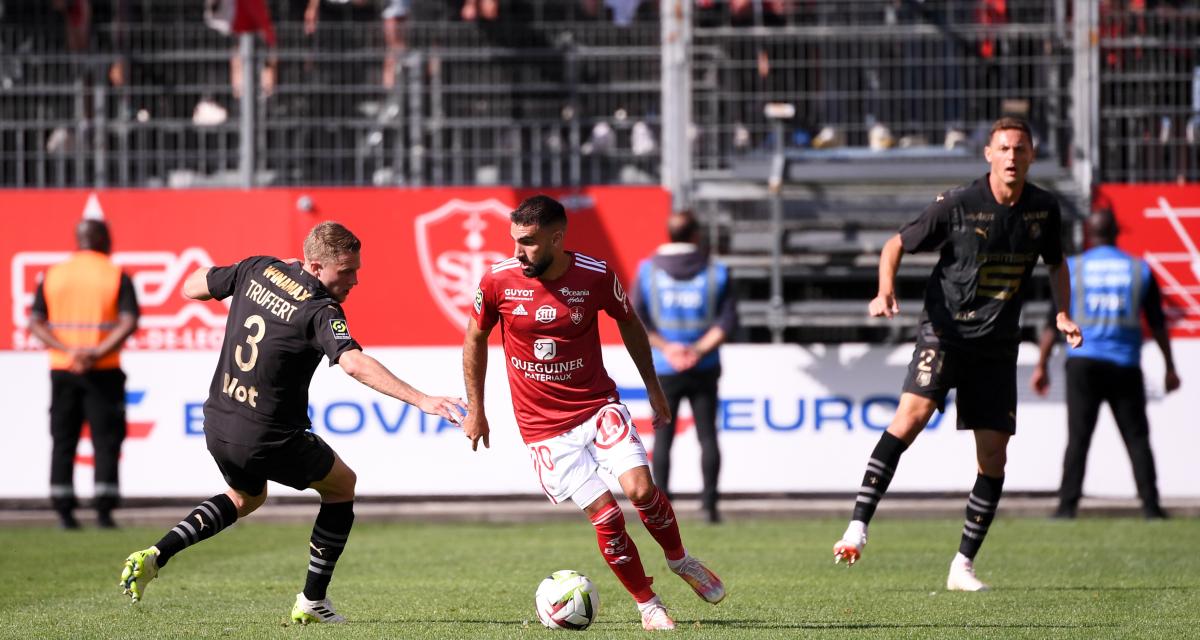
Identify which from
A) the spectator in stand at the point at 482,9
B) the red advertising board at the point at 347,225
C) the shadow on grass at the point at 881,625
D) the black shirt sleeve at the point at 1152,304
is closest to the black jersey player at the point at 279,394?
the shadow on grass at the point at 881,625

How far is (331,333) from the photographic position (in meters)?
7.04

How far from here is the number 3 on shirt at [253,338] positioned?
24.0 ft

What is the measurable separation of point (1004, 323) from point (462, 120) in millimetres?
9190

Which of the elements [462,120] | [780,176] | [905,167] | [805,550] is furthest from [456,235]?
[805,550]

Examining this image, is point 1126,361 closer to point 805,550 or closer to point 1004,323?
point 805,550

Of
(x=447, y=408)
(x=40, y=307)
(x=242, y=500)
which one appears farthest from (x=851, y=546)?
(x=40, y=307)

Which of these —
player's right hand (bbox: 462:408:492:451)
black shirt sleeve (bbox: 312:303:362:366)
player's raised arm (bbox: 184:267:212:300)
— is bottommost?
player's right hand (bbox: 462:408:492:451)

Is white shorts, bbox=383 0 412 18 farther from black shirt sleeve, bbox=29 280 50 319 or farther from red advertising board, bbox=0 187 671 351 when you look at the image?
black shirt sleeve, bbox=29 280 50 319

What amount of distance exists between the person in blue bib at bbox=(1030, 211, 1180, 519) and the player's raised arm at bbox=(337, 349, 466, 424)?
7.06 m

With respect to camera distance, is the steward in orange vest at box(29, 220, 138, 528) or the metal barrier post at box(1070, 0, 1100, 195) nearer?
the steward in orange vest at box(29, 220, 138, 528)

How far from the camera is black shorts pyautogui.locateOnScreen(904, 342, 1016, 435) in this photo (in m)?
8.33

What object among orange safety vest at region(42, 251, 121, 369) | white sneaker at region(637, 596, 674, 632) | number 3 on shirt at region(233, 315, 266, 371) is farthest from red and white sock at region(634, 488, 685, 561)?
orange safety vest at region(42, 251, 121, 369)

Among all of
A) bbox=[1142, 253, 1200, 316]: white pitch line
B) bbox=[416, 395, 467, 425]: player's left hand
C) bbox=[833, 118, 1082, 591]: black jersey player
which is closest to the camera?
bbox=[416, 395, 467, 425]: player's left hand

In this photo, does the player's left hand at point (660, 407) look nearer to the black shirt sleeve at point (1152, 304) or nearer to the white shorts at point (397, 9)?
the black shirt sleeve at point (1152, 304)
